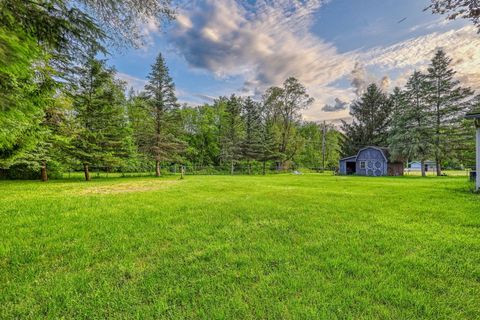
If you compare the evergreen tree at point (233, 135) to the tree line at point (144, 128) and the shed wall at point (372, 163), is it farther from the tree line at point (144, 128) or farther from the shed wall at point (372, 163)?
the shed wall at point (372, 163)

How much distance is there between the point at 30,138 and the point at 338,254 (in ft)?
38.0

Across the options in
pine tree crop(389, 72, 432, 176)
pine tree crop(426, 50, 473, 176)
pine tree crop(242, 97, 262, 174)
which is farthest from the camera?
pine tree crop(242, 97, 262, 174)

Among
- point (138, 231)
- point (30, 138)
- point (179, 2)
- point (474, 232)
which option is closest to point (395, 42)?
point (474, 232)

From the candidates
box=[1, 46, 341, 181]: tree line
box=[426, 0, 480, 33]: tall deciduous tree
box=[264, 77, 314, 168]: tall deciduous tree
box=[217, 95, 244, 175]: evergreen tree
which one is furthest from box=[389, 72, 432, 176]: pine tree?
box=[426, 0, 480, 33]: tall deciduous tree

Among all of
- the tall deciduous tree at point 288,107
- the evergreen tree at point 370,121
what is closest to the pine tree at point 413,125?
the evergreen tree at point 370,121

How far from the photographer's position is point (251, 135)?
29.0 m

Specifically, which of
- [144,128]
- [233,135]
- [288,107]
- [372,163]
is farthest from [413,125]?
[144,128]

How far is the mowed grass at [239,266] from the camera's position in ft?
6.49

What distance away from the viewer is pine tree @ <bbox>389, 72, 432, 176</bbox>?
22484mm

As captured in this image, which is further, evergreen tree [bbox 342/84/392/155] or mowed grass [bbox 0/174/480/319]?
evergreen tree [bbox 342/84/392/155]

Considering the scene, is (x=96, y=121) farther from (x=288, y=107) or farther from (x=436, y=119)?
(x=436, y=119)

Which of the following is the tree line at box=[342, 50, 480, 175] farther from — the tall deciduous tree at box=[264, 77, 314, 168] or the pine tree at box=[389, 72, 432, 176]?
the tall deciduous tree at box=[264, 77, 314, 168]

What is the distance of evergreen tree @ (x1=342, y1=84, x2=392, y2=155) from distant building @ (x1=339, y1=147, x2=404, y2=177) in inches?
244

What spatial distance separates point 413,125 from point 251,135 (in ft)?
59.6
